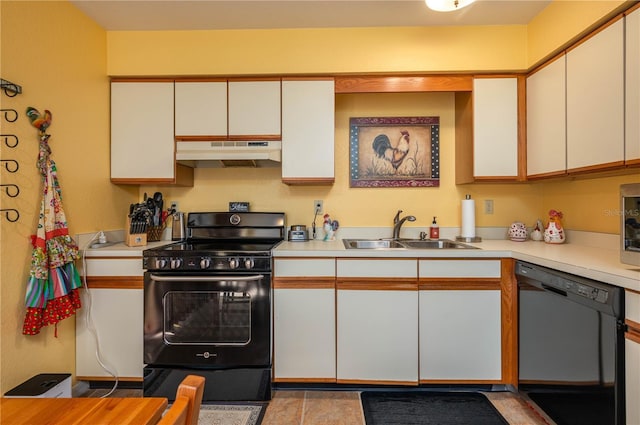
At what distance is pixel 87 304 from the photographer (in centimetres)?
208

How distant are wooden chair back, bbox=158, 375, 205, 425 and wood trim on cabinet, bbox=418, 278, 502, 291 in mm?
1656

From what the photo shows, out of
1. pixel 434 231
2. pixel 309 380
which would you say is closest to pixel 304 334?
pixel 309 380

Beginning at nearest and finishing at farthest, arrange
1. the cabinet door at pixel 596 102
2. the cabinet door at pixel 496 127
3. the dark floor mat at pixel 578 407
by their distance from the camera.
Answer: the dark floor mat at pixel 578 407, the cabinet door at pixel 596 102, the cabinet door at pixel 496 127

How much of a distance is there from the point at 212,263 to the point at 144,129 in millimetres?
1191

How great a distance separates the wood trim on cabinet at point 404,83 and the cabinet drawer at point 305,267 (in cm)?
125

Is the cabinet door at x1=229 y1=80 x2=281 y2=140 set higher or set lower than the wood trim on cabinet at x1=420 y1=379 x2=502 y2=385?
higher

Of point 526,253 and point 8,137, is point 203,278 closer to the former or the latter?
point 8,137

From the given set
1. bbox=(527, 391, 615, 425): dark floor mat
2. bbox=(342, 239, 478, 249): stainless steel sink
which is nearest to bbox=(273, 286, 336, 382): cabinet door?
bbox=(342, 239, 478, 249): stainless steel sink

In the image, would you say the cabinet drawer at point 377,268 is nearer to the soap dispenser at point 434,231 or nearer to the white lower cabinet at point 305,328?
the white lower cabinet at point 305,328

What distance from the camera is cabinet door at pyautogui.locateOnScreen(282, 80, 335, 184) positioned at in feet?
7.77

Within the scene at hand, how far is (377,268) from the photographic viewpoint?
6.70 ft

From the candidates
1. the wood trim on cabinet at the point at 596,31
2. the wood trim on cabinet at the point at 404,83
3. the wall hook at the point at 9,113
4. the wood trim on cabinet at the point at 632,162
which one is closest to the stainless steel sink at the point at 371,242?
the wood trim on cabinet at the point at 404,83

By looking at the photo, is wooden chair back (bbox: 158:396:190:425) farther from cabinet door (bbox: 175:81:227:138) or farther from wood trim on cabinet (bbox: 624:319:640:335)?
cabinet door (bbox: 175:81:227:138)

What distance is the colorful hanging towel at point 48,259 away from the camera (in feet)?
5.71
